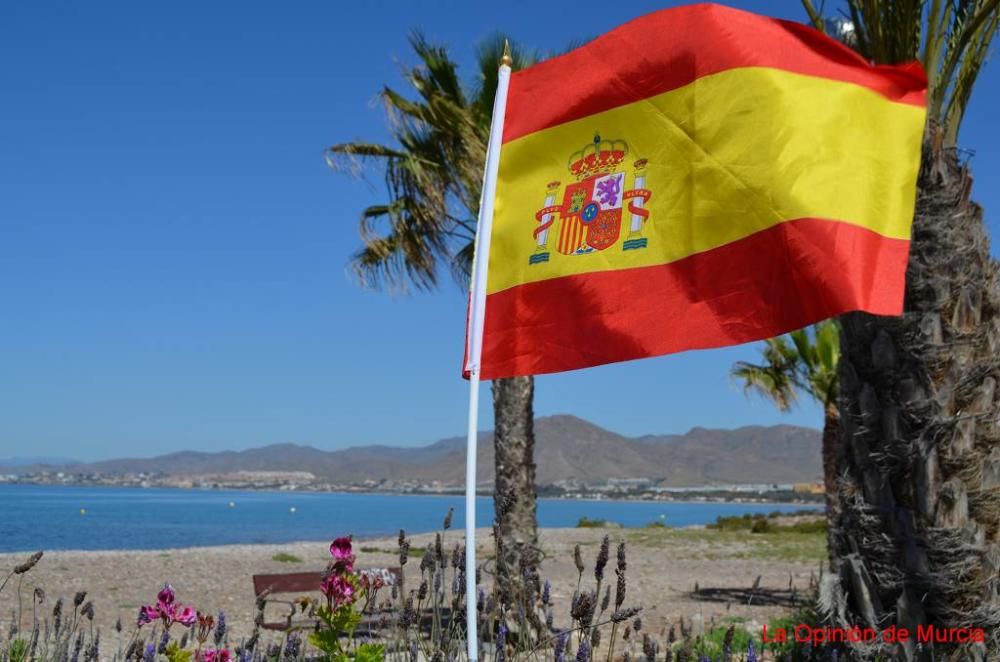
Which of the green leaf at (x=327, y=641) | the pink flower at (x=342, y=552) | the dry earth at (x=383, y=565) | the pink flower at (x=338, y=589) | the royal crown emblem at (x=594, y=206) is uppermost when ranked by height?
the royal crown emblem at (x=594, y=206)

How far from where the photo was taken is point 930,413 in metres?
4.78

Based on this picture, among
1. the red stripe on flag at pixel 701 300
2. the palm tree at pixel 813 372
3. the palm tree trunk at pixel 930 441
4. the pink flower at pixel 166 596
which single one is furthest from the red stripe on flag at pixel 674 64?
the palm tree at pixel 813 372

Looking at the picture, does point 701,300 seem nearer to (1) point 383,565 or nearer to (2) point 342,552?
(2) point 342,552

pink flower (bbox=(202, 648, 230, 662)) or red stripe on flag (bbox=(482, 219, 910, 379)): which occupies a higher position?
red stripe on flag (bbox=(482, 219, 910, 379))

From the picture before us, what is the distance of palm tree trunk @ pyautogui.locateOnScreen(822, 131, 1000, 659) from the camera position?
4.67 meters

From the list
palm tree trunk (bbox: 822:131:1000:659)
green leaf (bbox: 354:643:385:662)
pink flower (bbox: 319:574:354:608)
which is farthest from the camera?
palm tree trunk (bbox: 822:131:1000:659)

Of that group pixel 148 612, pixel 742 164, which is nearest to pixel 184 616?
pixel 148 612

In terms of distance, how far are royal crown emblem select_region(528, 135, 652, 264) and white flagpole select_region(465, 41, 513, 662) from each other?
0.91ft

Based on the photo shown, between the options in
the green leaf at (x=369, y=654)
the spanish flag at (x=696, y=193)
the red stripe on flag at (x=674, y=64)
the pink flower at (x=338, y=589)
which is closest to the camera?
the pink flower at (x=338, y=589)

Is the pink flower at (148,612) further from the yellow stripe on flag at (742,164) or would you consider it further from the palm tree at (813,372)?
the palm tree at (813,372)

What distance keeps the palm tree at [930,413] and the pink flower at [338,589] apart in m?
3.31

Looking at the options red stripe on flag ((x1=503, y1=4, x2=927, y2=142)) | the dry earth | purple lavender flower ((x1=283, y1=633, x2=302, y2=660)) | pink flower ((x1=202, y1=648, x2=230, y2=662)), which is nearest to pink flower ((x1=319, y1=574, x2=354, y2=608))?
pink flower ((x1=202, y1=648, x2=230, y2=662))

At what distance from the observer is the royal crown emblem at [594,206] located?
155 inches

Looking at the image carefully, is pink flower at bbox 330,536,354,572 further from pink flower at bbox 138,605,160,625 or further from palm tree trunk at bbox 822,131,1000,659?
palm tree trunk at bbox 822,131,1000,659
